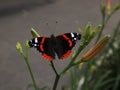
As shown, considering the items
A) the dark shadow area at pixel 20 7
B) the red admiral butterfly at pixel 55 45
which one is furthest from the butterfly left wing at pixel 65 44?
the dark shadow area at pixel 20 7

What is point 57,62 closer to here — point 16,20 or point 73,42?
point 16,20

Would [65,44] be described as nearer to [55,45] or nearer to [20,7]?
[55,45]

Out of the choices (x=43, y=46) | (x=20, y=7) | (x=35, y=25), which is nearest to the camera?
(x=43, y=46)

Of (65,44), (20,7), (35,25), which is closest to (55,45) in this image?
(65,44)

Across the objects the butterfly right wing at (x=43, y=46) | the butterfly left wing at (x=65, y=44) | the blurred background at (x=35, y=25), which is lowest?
the blurred background at (x=35, y=25)

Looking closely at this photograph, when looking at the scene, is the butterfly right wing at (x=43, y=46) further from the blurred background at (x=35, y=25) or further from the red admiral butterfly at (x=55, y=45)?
the blurred background at (x=35, y=25)

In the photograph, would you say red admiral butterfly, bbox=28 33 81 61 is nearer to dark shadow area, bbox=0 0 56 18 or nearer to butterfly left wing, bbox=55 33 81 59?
butterfly left wing, bbox=55 33 81 59

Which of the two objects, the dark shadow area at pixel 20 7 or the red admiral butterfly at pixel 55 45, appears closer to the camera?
the red admiral butterfly at pixel 55 45
